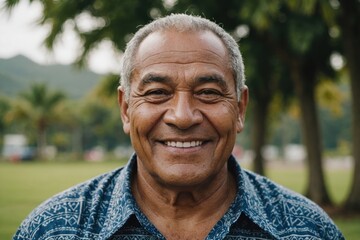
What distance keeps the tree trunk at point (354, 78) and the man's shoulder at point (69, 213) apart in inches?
373

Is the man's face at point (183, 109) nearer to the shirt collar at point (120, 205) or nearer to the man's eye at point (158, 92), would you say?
the man's eye at point (158, 92)

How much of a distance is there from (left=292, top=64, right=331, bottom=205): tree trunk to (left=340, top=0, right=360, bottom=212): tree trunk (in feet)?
4.99

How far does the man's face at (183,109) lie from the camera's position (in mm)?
2465

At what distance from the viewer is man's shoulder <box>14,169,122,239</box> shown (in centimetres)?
247

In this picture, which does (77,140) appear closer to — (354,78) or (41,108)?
(41,108)

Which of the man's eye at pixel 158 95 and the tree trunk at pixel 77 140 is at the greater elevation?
the man's eye at pixel 158 95

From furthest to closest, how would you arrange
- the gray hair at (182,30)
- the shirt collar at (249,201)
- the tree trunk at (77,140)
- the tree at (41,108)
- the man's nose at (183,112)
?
the tree trunk at (77,140) → the tree at (41,108) → the gray hair at (182,30) → the shirt collar at (249,201) → the man's nose at (183,112)

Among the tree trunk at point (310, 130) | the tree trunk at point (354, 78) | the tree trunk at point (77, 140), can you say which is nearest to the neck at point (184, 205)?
the tree trunk at point (354, 78)

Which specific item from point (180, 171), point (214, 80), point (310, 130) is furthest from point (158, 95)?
point (310, 130)

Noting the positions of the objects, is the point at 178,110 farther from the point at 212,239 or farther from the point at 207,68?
the point at 212,239

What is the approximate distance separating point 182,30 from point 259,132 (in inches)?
655

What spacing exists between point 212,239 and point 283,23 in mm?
10203

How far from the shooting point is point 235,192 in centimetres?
274

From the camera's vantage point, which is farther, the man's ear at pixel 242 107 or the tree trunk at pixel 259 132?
the tree trunk at pixel 259 132
